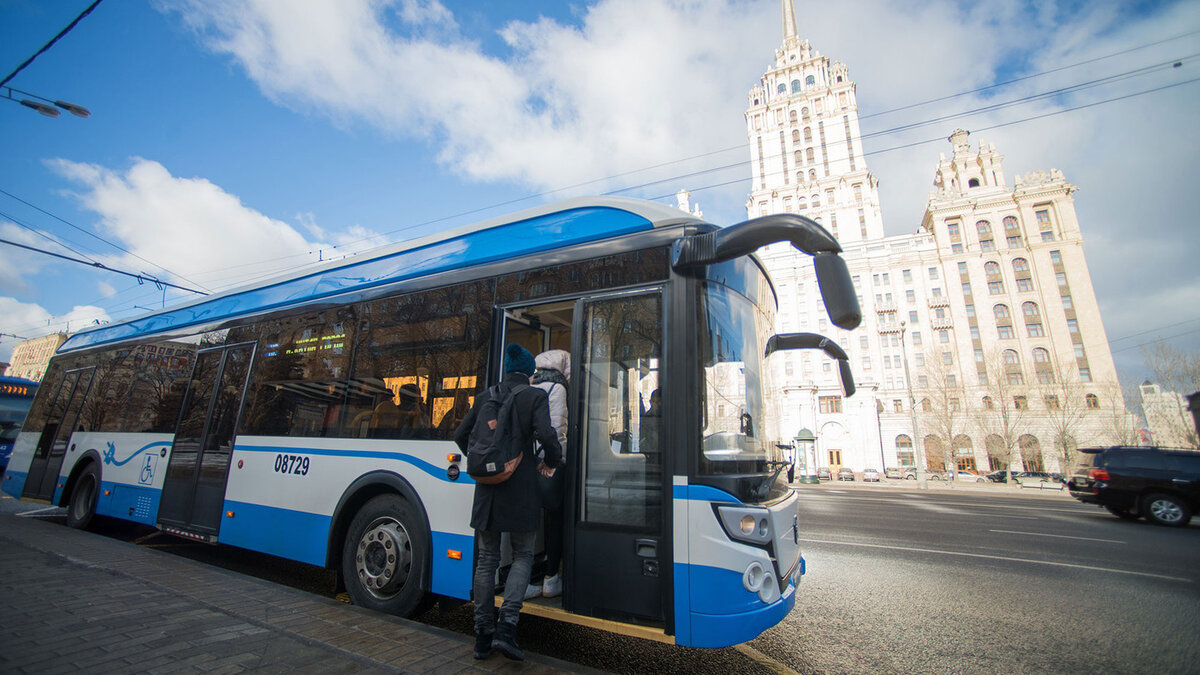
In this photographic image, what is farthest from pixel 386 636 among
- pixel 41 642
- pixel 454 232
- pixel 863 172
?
pixel 863 172

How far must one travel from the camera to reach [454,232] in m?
4.66

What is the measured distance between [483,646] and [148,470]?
236 inches

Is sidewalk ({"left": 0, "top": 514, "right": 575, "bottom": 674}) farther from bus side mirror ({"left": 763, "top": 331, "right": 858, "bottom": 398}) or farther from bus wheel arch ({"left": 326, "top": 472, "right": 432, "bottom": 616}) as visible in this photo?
bus side mirror ({"left": 763, "top": 331, "right": 858, "bottom": 398})

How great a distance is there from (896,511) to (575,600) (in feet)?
46.3

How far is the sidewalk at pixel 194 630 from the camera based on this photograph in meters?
2.68

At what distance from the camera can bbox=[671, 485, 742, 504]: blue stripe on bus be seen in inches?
110

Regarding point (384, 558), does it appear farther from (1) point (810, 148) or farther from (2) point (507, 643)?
(1) point (810, 148)

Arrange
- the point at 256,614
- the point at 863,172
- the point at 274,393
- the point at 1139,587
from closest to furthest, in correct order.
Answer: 1. the point at 256,614
2. the point at 274,393
3. the point at 1139,587
4. the point at 863,172

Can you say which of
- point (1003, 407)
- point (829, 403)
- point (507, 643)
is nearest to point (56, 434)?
point (507, 643)

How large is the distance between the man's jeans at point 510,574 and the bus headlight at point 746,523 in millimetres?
1234

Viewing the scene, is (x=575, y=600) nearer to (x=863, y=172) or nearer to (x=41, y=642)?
(x=41, y=642)

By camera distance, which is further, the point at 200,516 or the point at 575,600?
the point at 200,516

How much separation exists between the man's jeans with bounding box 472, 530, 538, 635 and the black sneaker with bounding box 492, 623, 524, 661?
0.05 metres

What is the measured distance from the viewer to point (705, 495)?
9.16 feet
